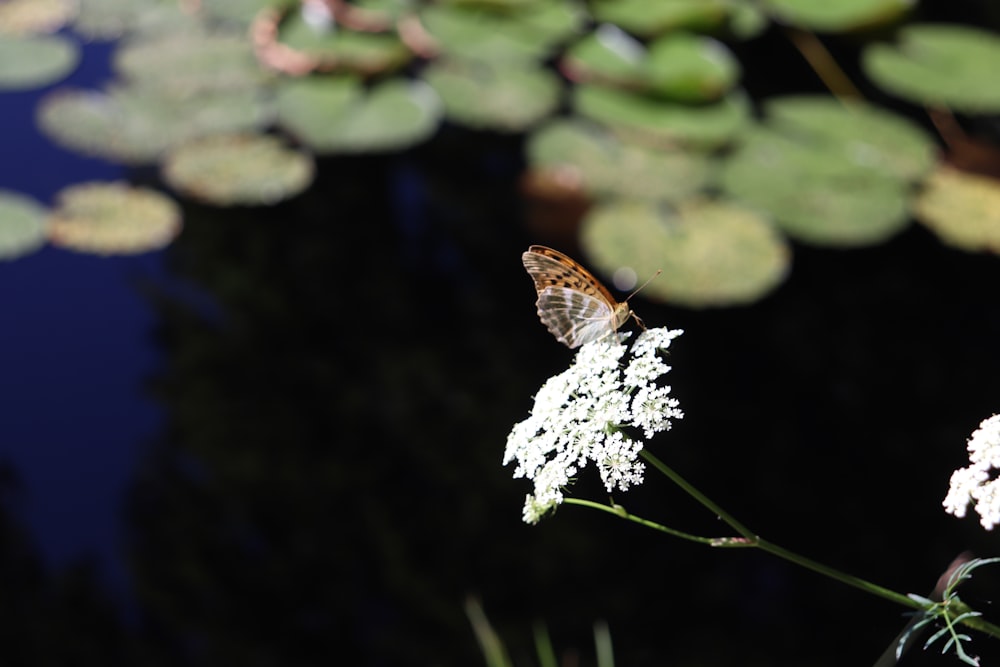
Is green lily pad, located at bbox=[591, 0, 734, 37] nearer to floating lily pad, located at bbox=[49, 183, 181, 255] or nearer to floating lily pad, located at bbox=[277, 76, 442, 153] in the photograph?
floating lily pad, located at bbox=[277, 76, 442, 153]

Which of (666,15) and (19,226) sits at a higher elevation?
(666,15)

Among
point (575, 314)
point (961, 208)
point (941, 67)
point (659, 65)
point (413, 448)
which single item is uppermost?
point (575, 314)

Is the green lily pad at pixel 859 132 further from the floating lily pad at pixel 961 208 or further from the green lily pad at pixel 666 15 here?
the green lily pad at pixel 666 15

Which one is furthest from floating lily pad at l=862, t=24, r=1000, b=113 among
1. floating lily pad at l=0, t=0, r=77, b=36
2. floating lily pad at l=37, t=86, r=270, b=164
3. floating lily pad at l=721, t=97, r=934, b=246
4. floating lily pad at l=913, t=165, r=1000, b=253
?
floating lily pad at l=0, t=0, r=77, b=36

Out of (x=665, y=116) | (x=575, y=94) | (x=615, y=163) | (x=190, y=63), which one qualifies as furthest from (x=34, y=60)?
(x=665, y=116)

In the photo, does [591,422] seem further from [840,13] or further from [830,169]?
[840,13]

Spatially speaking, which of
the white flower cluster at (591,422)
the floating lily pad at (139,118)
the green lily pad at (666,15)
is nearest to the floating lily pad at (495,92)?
the green lily pad at (666,15)

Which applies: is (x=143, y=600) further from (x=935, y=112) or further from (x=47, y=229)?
(x=935, y=112)
